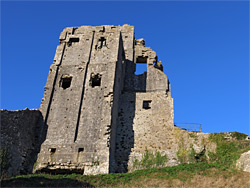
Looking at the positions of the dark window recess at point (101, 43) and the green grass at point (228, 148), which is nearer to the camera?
the green grass at point (228, 148)

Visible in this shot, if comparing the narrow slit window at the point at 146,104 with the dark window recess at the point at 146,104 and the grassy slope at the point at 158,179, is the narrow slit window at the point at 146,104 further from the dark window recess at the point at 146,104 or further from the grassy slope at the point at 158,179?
the grassy slope at the point at 158,179

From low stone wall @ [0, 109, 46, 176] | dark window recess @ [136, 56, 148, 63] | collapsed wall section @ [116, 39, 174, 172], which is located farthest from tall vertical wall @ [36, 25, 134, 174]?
dark window recess @ [136, 56, 148, 63]

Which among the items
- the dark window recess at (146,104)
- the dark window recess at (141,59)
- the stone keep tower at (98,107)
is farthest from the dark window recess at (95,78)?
the dark window recess at (141,59)

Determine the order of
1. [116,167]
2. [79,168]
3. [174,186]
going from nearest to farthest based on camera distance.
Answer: [174,186], [79,168], [116,167]

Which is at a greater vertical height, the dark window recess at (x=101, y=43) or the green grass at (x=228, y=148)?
the dark window recess at (x=101, y=43)

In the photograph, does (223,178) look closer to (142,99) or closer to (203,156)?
(203,156)

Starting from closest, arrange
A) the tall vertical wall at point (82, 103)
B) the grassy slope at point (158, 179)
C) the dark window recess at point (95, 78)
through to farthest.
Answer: the grassy slope at point (158, 179) → the tall vertical wall at point (82, 103) → the dark window recess at point (95, 78)

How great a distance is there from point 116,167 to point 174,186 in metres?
5.41

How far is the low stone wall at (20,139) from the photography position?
1458 cm

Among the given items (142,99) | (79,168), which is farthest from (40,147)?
(142,99)

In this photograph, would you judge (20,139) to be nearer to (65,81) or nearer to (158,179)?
(65,81)

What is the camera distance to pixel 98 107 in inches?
703

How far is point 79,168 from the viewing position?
15.7m

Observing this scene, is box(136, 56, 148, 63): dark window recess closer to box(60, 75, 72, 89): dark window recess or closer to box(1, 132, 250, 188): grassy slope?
box(60, 75, 72, 89): dark window recess
